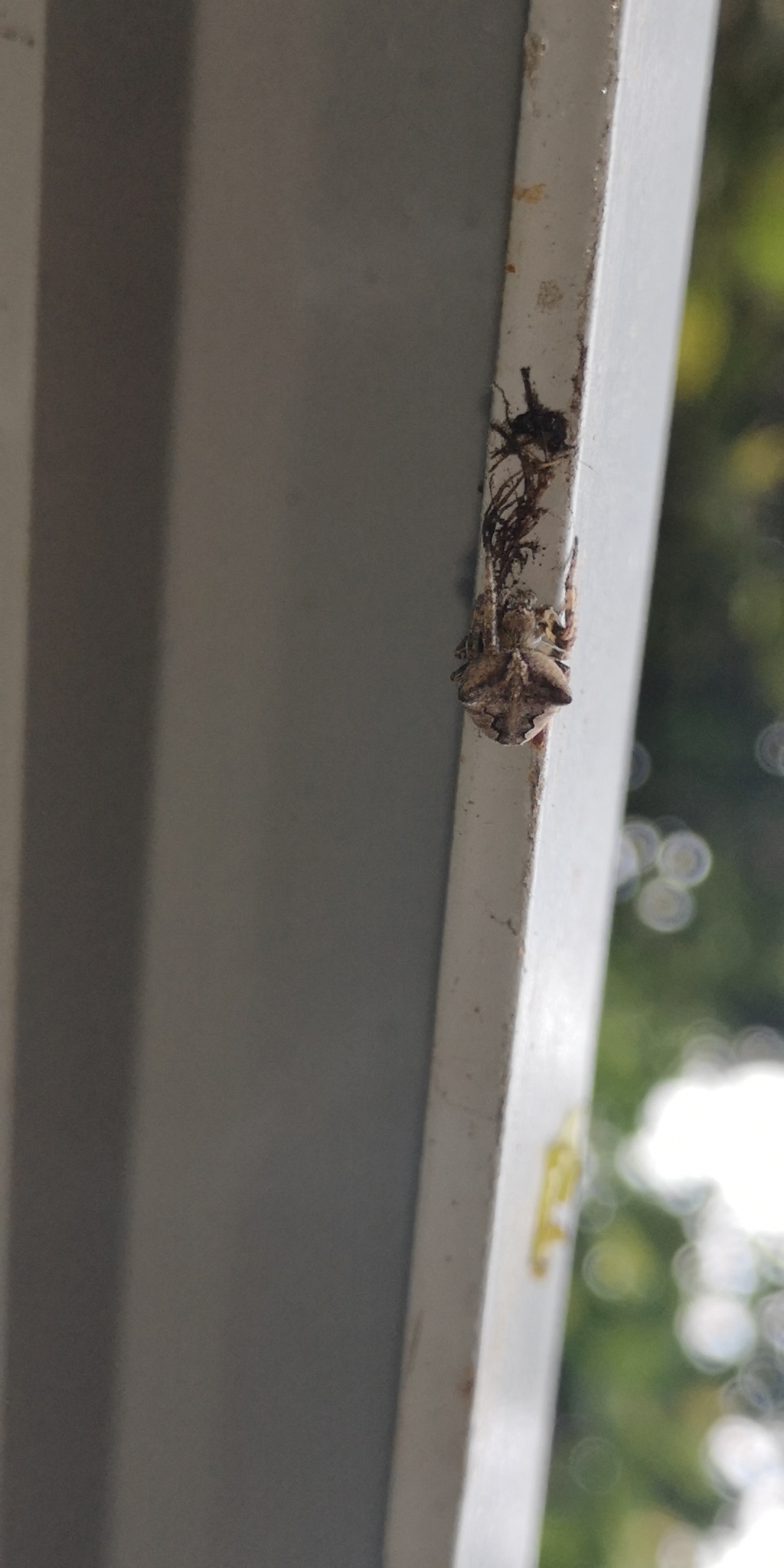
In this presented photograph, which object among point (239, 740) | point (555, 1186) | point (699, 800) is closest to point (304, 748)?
point (239, 740)

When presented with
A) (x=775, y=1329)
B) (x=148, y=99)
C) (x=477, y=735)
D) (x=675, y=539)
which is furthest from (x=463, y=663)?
(x=775, y=1329)

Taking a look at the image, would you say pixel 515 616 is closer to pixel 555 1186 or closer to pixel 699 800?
pixel 555 1186

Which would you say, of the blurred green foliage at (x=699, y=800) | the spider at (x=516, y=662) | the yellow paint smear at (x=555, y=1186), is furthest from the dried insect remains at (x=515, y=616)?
the blurred green foliage at (x=699, y=800)

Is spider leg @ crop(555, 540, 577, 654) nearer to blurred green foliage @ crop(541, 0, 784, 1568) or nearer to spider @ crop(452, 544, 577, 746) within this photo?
spider @ crop(452, 544, 577, 746)

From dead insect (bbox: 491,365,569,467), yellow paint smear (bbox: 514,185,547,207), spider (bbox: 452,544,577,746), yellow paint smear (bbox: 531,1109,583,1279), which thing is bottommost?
yellow paint smear (bbox: 531,1109,583,1279)

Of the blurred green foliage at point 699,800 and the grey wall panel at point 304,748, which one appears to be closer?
the grey wall panel at point 304,748

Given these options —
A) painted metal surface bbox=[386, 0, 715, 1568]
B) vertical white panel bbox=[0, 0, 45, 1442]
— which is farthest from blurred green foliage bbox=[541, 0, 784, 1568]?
vertical white panel bbox=[0, 0, 45, 1442]

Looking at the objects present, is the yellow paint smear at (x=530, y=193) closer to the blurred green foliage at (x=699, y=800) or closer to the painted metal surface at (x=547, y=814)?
the painted metal surface at (x=547, y=814)
